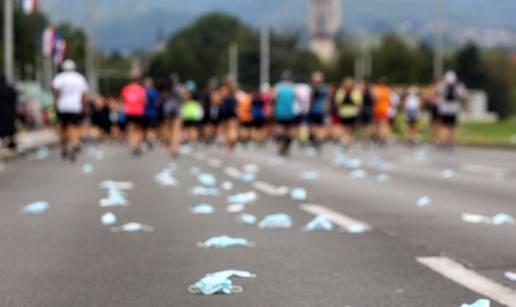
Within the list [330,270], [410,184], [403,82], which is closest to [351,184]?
[410,184]

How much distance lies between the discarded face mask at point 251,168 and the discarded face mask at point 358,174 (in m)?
1.51

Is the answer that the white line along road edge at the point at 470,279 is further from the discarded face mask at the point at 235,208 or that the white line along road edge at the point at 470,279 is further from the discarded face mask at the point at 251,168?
the discarded face mask at the point at 251,168

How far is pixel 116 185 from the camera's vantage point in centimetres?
1502

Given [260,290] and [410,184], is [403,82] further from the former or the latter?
[260,290]

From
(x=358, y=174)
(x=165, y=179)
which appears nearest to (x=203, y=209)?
(x=165, y=179)

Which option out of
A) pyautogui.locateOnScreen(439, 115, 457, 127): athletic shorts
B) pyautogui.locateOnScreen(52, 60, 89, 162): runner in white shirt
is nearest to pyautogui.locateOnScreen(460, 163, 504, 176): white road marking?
pyautogui.locateOnScreen(52, 60, 89, 162): runner in white shirt

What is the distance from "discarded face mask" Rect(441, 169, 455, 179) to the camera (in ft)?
55.4

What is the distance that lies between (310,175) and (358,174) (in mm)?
700

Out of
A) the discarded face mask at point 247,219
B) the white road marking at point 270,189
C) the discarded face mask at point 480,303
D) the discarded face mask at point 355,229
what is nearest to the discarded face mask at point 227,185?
the white road marking at point 270,189

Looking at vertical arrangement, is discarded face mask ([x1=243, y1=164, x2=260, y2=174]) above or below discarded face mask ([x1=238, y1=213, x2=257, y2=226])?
below

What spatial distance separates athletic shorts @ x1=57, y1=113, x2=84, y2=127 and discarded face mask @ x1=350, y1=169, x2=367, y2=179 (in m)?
5.81

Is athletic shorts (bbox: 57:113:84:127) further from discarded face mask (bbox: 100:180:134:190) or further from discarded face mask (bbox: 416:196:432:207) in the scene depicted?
discarded face mask (bbox: 416:196:432:207)

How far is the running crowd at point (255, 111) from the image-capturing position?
889 inches

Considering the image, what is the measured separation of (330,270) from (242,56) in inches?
6414
